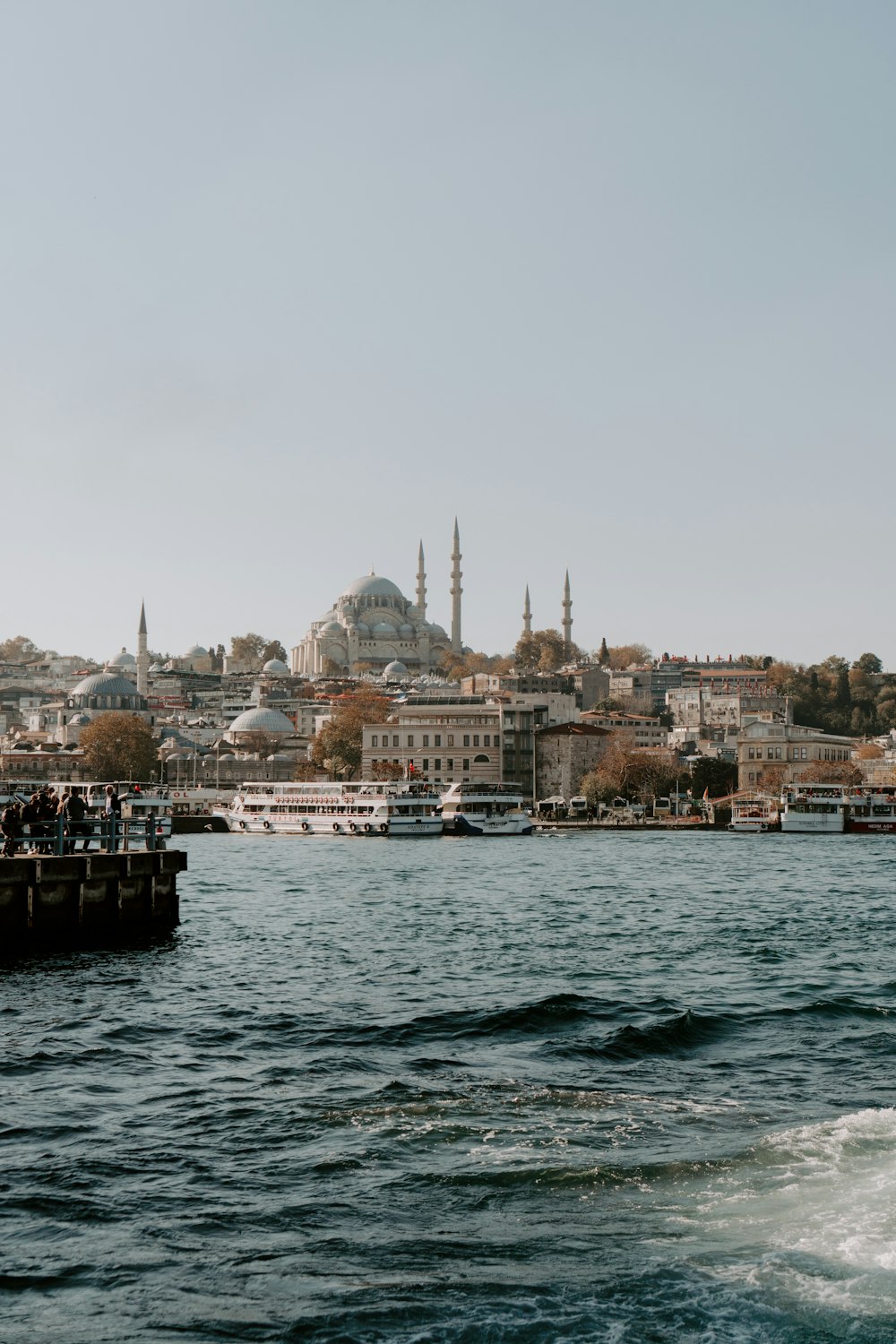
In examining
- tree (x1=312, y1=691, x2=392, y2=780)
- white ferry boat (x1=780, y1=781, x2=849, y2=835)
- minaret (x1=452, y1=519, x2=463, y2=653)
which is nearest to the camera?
white ferry boat (x1=780, y1=781, x2=849, y2=835)

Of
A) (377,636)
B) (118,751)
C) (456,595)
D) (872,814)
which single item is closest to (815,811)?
(872,814)

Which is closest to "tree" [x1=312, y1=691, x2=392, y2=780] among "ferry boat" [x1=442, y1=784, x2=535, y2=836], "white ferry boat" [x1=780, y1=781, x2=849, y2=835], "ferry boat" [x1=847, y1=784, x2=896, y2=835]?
"ferry boat" [x1=442, y1=784, x2=535, y2=836]

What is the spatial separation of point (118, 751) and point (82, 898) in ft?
280

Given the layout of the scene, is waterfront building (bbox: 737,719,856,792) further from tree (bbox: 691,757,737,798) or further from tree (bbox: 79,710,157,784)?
tree (bbox: 79,710,157,784)

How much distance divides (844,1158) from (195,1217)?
4.04 meters

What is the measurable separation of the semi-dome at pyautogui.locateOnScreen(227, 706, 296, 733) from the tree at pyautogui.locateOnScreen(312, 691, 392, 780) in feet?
56.2

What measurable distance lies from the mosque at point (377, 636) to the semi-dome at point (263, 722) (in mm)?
43170

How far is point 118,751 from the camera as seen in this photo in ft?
344

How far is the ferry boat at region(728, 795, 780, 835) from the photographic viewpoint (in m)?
80.7

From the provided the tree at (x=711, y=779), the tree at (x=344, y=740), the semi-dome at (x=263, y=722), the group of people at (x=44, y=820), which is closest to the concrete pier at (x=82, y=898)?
the group of people at (x=44, y=820)

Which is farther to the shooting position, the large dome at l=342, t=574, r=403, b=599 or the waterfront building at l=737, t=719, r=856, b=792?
the large dome at l=342, t=574, r=403, b=599

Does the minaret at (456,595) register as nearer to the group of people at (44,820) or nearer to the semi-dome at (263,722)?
the semi-dome at (263,722)

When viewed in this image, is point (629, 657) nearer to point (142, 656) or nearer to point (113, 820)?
point (142, 656)

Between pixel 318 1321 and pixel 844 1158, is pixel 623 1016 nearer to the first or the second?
pixel 844 1158
